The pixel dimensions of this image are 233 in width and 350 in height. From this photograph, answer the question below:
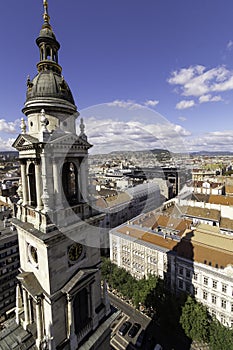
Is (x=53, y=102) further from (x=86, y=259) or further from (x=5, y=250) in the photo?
(x=5, y=250)

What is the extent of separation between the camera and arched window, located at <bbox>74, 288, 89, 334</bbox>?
12469 mm

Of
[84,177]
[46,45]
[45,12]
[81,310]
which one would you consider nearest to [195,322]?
[81,310]

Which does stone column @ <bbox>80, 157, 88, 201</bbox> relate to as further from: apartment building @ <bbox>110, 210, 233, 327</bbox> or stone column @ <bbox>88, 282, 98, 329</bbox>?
apartment building @ <bbox>110, 210, 233, 327</bbox>

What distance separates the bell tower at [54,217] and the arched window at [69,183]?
0.06 metres

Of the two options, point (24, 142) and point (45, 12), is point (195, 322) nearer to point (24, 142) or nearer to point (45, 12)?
point (24, 142)

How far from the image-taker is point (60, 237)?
10461 mm

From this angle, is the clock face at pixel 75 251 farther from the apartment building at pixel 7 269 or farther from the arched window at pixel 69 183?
the apartment building at pixel 7 269

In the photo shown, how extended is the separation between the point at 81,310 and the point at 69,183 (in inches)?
343

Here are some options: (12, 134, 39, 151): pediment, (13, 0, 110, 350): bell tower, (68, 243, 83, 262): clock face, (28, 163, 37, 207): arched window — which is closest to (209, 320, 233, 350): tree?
(13, 0, 110, 350): bell tower

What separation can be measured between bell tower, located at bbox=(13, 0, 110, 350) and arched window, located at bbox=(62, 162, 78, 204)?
64 millimetres

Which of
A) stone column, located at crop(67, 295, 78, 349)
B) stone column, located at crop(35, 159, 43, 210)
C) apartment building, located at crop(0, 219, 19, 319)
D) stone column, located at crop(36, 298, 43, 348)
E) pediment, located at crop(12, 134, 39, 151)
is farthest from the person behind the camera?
apartment building, located at crop(0, 219, 19, 319)

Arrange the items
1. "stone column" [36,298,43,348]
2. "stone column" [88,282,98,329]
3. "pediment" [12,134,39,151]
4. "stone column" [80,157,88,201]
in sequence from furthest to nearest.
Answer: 1. "stone column" [88,282,98,329]
2. "stone column" [80,157,88,201]
3. "stone column" [36,298,43,348]
4. "pediment" [12,134,39,151]

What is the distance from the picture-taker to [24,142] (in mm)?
11359

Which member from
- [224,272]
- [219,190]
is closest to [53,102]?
[224,272]
